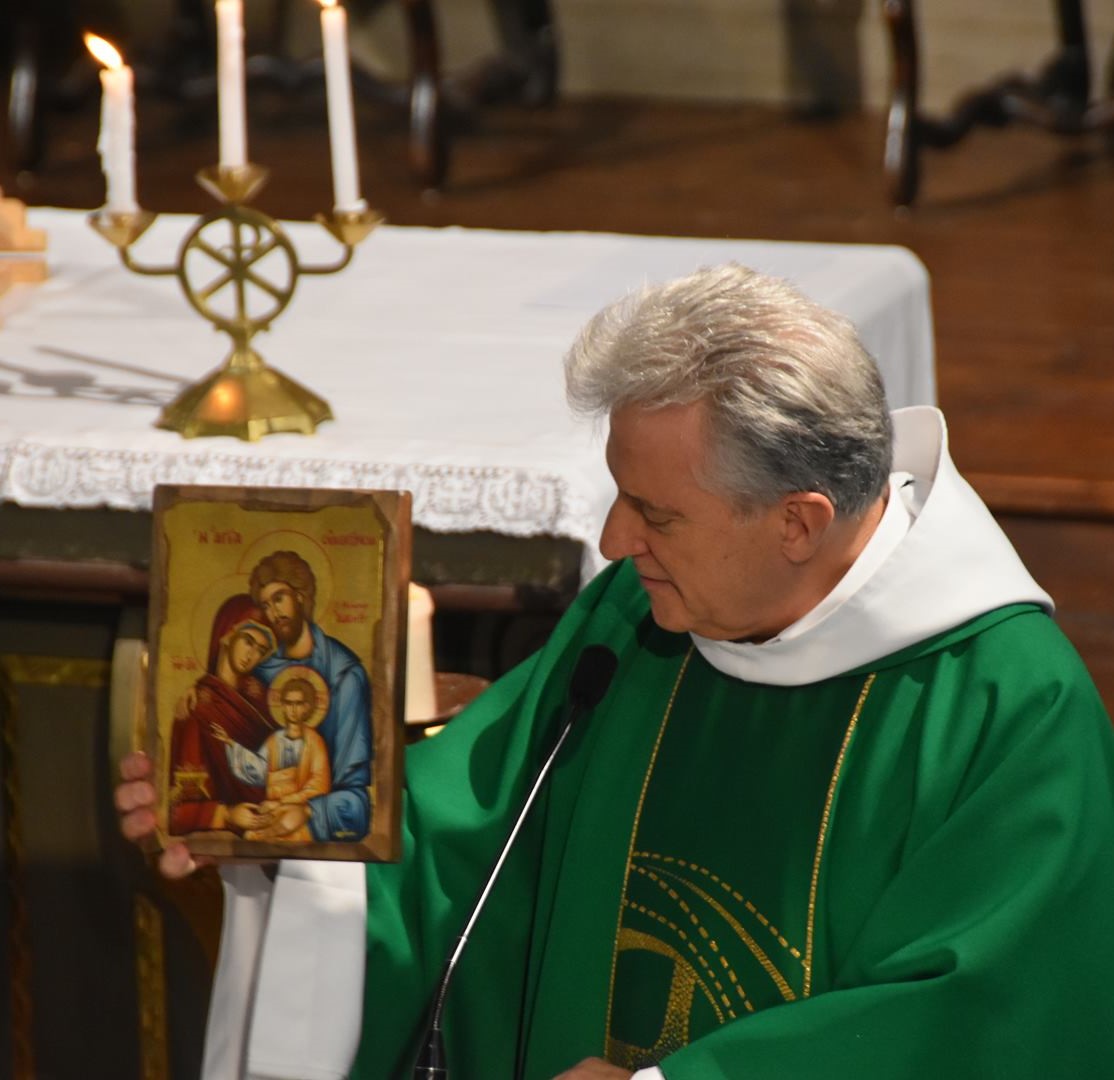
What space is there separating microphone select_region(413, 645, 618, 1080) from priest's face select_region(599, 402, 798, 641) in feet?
0.26

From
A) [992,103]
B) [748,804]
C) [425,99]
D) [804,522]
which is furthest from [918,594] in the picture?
[992,103]

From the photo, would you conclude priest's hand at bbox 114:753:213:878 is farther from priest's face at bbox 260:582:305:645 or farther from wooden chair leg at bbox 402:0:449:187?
wooden chair leg at bbox 402:0:449:187

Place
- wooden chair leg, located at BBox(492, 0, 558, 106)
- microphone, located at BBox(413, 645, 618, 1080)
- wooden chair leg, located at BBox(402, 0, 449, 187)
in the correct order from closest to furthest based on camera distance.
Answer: microphone, located at BBox(413, 645, 618, 1080)
wooden chair leg, located at BBox(402, 0, 449, 187)
wooden chair leg, located at BBox(492, 0, 558, 106)

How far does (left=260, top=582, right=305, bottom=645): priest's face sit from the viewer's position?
2.13 metres

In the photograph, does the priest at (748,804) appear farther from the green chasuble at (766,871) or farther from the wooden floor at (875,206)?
the wooden floor at (875,206)

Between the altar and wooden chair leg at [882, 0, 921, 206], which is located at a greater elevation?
wooden chair leg at [882, 0, 921, 206]

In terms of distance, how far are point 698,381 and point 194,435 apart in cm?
105

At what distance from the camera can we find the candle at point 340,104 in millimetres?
2771

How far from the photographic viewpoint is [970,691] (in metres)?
2.03

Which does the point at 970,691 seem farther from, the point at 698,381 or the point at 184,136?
the point at 184,136

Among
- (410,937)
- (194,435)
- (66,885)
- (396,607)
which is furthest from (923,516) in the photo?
(66,885)

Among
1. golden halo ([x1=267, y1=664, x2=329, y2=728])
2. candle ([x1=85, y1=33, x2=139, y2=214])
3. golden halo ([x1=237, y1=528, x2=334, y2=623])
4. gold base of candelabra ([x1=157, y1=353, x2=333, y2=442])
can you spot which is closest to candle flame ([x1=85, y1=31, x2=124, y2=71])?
candle ([x1=85, y1=33, x2=139, y2=214])

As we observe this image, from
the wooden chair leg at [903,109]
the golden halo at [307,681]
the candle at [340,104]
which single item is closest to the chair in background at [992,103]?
the wooden chair leg at [903,109]

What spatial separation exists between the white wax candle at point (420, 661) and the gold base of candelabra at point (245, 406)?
1.25 feet
